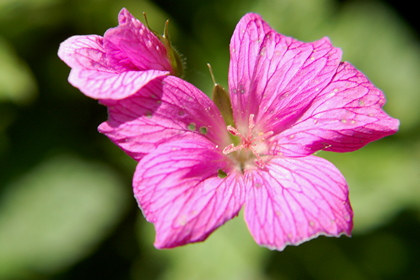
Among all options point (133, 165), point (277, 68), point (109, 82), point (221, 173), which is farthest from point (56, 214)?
point (277, 68)

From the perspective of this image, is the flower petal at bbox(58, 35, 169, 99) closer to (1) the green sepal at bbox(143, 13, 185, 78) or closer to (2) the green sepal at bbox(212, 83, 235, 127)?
(1) the green sepal at bbox(143, 13, 185, 78)

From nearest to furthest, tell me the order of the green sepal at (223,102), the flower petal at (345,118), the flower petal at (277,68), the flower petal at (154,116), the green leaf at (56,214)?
1. the flower petal at (154,116)
2. the flower petal at (345,118)
3. the flower petal at (277,68)
4. the green sepal at (223,102)
5. the green leaf at (56,214)

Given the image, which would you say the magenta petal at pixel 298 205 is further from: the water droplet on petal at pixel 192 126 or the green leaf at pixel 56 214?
the green leaf at pixel 56 214

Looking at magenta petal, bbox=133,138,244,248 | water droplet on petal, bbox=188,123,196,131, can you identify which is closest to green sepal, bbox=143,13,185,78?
water droplet on petal, bbox=188,123,196,131

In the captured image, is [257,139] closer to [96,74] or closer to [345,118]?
[345,118]

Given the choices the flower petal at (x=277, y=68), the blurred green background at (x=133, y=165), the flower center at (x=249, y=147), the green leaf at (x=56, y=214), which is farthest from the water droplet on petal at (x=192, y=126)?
the green leaf at (x=56, y=214)

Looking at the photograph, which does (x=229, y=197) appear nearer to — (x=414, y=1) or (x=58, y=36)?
(x=58, y=36)

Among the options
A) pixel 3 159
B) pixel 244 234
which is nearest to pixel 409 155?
pixel 244 234

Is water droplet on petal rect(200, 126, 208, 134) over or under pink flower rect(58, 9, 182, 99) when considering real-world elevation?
under
